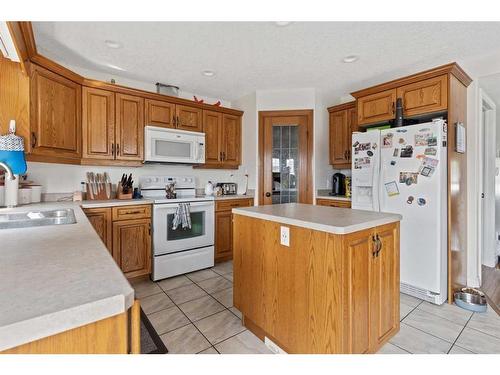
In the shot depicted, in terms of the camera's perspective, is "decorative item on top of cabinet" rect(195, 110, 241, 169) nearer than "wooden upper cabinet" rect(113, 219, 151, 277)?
No

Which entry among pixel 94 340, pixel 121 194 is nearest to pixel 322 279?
pixel 94 340

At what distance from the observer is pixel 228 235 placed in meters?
3.55

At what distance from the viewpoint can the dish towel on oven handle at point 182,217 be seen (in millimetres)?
2984

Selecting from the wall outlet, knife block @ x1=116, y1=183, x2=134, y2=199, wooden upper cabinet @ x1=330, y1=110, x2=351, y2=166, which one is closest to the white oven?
knife block @ x1=116, y1=183, x2=134, y2=199

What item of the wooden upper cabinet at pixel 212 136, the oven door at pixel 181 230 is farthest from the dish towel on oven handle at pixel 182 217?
the wooden upper cabinet at pixel 212 136

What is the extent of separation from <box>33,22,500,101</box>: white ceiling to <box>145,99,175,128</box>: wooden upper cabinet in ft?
1.06

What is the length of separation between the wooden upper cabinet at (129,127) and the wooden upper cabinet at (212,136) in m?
0.88

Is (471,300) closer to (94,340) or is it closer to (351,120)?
(351,120)

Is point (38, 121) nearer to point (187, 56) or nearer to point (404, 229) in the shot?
point (187, 56)

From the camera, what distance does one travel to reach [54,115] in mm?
2410

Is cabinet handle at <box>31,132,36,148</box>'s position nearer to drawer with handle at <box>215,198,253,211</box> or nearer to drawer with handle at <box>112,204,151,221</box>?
drawer with handle at <box>112,204,151,221</box>

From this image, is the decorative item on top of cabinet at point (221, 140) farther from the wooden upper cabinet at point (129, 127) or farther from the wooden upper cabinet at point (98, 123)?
the wooden upper cabinet at point (98, 123)

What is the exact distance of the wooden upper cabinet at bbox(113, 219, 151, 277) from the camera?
8.83 ft
